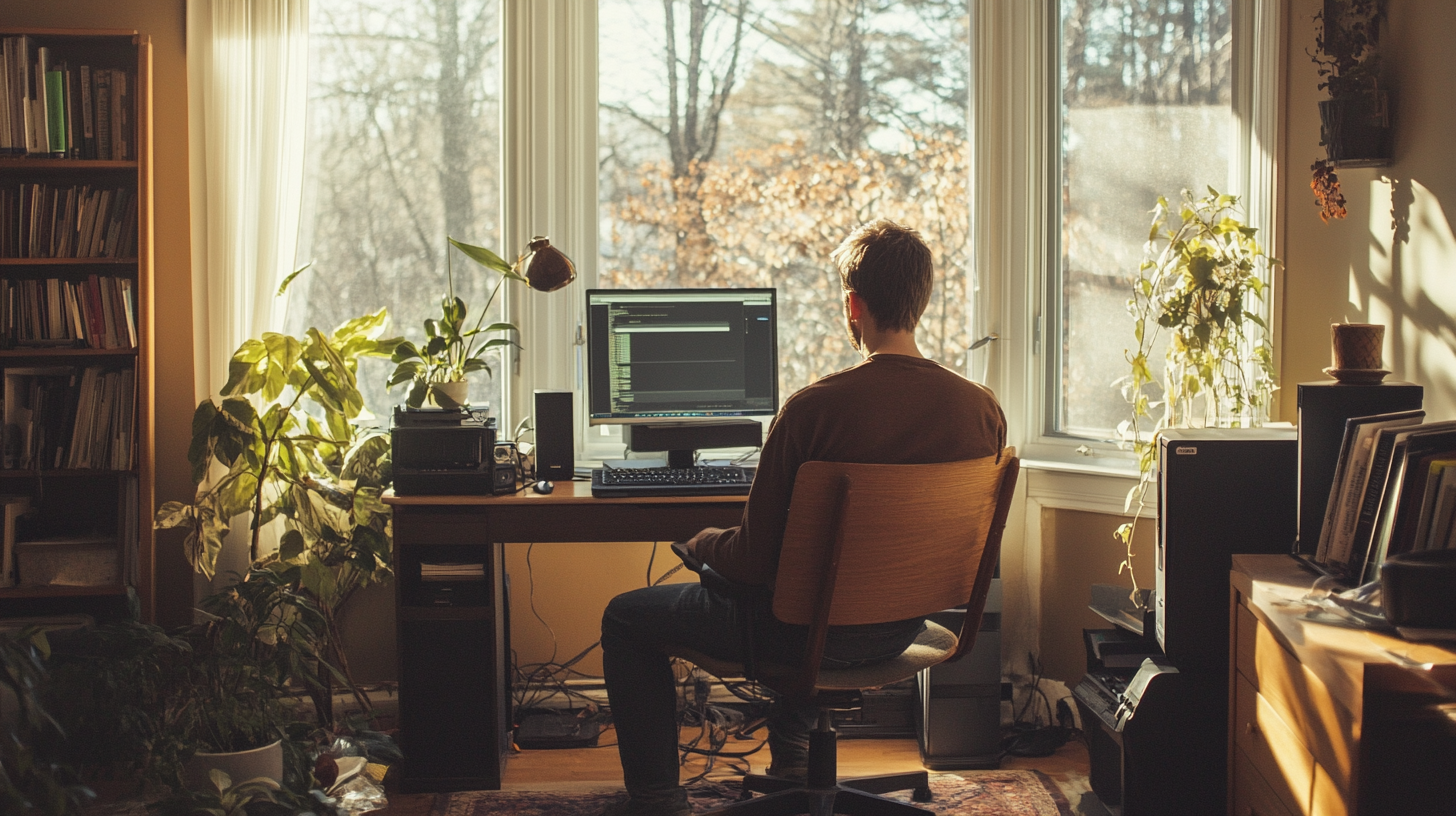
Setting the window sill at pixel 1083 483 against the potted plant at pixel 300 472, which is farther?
the window sill at pixel 1083 483

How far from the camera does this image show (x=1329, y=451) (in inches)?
82.0

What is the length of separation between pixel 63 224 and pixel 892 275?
2.32m

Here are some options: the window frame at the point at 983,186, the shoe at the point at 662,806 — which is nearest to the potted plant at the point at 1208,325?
the window frame at the point at 983,186

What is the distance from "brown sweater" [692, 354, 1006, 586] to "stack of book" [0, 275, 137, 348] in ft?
6.48

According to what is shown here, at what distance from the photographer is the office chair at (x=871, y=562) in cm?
193

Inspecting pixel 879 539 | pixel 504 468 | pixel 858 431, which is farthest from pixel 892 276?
pixel 504 468

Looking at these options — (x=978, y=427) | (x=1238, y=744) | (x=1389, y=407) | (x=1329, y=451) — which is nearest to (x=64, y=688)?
(x=978, y=427)

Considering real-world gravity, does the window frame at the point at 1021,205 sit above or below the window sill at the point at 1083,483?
above

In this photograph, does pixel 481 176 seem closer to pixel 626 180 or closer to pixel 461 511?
pixel 626 180

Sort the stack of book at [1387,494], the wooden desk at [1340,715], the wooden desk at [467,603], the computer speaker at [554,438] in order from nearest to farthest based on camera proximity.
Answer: the wooden desk at [1340,715], the stack of book at [1387,494], the wooden desk at [467,603], the computer speaker at [554,438]

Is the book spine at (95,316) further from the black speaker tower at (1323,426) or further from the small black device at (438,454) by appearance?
the black speaker tower at (1323,426)

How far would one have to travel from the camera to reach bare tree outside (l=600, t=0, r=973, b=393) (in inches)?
134

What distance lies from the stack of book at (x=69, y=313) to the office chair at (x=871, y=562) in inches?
74.6

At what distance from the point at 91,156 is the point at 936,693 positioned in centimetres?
270
